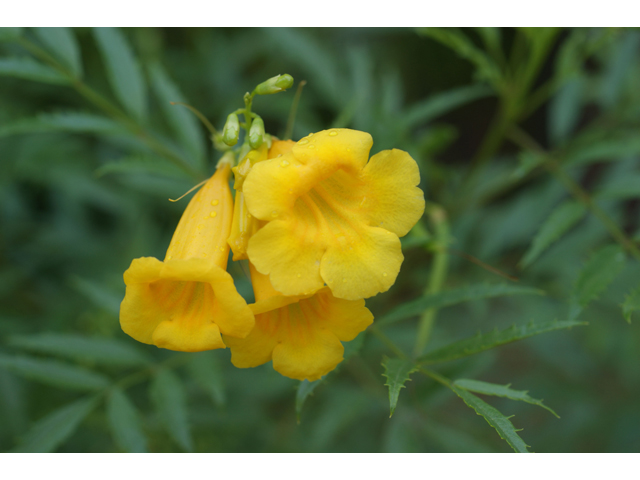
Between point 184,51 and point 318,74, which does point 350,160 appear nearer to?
point 318,74

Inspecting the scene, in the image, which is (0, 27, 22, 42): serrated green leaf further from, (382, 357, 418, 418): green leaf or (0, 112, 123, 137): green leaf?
(382, 357, 418, 418): green leaf

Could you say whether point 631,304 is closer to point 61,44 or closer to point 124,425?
point 124,425

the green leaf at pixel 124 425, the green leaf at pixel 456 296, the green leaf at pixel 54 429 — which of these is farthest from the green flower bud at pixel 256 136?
the green leaf at pixel 54 429

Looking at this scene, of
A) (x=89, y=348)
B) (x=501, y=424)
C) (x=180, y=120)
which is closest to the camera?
(x=501, y=424)

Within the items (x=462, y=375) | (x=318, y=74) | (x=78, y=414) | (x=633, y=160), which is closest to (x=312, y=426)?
(x=462, y=375)

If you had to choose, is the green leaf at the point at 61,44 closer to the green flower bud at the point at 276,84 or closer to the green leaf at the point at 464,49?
the green flower bud at the point at 276,84

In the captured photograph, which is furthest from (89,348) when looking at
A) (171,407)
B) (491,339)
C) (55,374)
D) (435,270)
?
(491,339)
